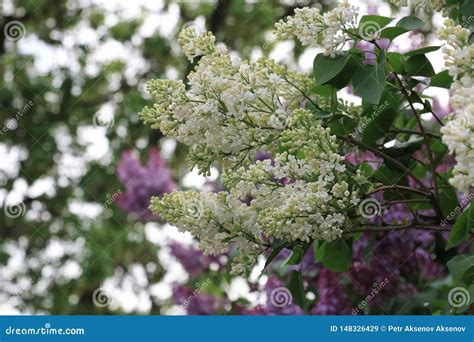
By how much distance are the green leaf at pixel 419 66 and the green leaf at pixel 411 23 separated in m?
0.05

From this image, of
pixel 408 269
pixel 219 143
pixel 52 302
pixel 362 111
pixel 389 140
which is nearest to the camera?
pixel 219 143

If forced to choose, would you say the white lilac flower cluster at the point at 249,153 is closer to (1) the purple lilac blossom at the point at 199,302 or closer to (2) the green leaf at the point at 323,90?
(2) the green leaf at the point at 323,90

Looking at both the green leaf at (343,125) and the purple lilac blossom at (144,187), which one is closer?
the green leaf at (343,125)

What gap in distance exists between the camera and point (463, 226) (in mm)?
1197

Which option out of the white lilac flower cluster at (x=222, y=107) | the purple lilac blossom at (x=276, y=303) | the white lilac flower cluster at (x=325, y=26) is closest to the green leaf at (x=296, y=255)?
the white lilac flower cluster at (x=222, y=107)

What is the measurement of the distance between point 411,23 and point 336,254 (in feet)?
1.19

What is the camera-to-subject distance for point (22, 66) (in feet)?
13.8

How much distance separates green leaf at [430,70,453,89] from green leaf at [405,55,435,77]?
0.5 inches

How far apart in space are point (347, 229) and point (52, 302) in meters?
3.00

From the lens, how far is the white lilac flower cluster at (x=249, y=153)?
1.13m

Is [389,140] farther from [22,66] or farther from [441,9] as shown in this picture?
[22,66]

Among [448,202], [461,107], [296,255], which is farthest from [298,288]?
[461,107]

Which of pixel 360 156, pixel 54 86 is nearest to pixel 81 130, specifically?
pixel 54 86

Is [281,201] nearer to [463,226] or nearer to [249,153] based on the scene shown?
[249,153]
